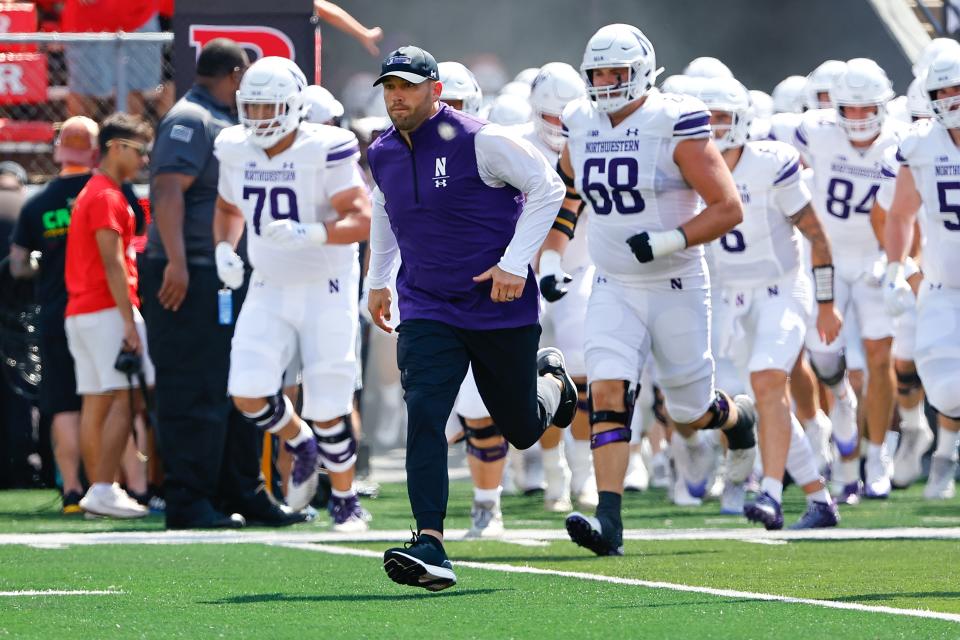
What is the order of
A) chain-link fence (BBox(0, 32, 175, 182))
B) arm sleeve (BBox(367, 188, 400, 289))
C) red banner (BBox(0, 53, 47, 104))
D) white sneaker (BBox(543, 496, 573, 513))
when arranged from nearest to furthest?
arm sleeve (BBox(367, 188, 400, 289)) → white sneaker (BBox(543, 496, 573, 513)) → chain-link fence (BBox(0, 32, 175, 182)) → red banner (BBox(0, 53, 47, 104))

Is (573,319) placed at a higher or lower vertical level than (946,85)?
lower

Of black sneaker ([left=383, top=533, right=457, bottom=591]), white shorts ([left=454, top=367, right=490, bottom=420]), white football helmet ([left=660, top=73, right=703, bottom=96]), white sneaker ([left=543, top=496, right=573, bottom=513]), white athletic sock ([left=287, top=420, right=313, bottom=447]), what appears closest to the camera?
black sneaker ([left=383, top=533, right=457, bottom=591])

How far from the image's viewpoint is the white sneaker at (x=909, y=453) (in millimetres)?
11289

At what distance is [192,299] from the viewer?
9.16 metres

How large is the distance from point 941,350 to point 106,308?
4.10 metres

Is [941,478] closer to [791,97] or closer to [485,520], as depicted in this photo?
[485,520]

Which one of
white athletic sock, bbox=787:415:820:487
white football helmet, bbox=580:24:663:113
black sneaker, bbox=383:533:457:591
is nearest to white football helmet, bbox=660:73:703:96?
white football helmet, bbox=580:24:663:113

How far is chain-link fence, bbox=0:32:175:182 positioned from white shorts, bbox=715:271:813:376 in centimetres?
352

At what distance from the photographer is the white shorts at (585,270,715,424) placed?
7.50 metres

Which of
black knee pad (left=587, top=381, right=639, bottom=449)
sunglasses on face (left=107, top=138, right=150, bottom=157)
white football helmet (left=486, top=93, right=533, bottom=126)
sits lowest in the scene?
black knee pad (left=587, top=381, right=639, bottom=449)

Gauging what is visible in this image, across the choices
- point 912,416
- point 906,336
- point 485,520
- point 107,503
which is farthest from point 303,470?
point 912,416

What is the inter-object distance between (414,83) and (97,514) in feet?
14.7

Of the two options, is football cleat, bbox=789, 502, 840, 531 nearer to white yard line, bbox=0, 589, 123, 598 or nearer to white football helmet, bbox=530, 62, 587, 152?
white football helmet, bbox=530, 62, 587, 152

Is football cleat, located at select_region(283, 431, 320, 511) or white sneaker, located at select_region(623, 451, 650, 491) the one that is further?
white sneaker, located at select_region(623, 451, 650, 491)
